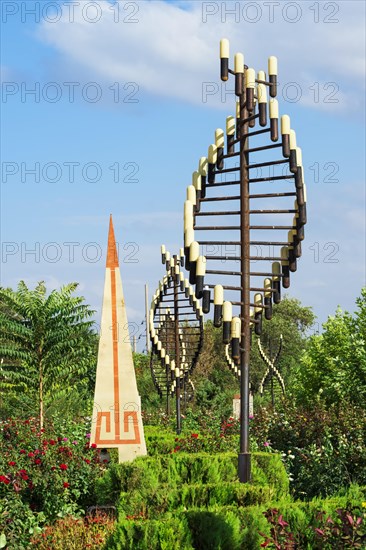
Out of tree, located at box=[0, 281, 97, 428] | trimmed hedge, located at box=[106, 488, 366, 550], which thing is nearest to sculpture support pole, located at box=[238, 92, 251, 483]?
trimmed hedge, located at box=[106, 488, 366, 550]

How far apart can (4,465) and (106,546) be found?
5.69 m

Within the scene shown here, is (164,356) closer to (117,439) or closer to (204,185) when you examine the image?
(117,439)

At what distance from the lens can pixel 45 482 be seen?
41.3ft

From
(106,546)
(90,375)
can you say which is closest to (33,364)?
(90,375)

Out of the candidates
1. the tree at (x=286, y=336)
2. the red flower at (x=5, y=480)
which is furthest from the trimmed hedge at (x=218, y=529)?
the tree at (x=286, y=336)

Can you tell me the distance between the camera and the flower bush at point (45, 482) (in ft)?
37.9

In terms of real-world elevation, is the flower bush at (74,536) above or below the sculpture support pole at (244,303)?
below

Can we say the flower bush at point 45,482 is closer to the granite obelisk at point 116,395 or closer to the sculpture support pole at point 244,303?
the granite obelisk at point 116,395

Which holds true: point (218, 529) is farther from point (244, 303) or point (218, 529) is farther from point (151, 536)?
point (244, 303)

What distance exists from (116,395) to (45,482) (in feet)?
7.59

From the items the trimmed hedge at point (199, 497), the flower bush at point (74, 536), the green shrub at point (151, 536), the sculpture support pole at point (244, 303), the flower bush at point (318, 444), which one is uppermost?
the sculpture support pole at point (244, 303)

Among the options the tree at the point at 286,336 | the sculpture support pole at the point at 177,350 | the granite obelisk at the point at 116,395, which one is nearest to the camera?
the granite obelisk at the point at 116,395

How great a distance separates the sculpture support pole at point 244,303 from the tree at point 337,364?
1095 centimetres

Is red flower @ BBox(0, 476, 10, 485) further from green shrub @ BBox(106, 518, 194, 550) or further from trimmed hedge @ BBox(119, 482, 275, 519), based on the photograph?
green shrub @ BBox(106, 518, 194, 550)
